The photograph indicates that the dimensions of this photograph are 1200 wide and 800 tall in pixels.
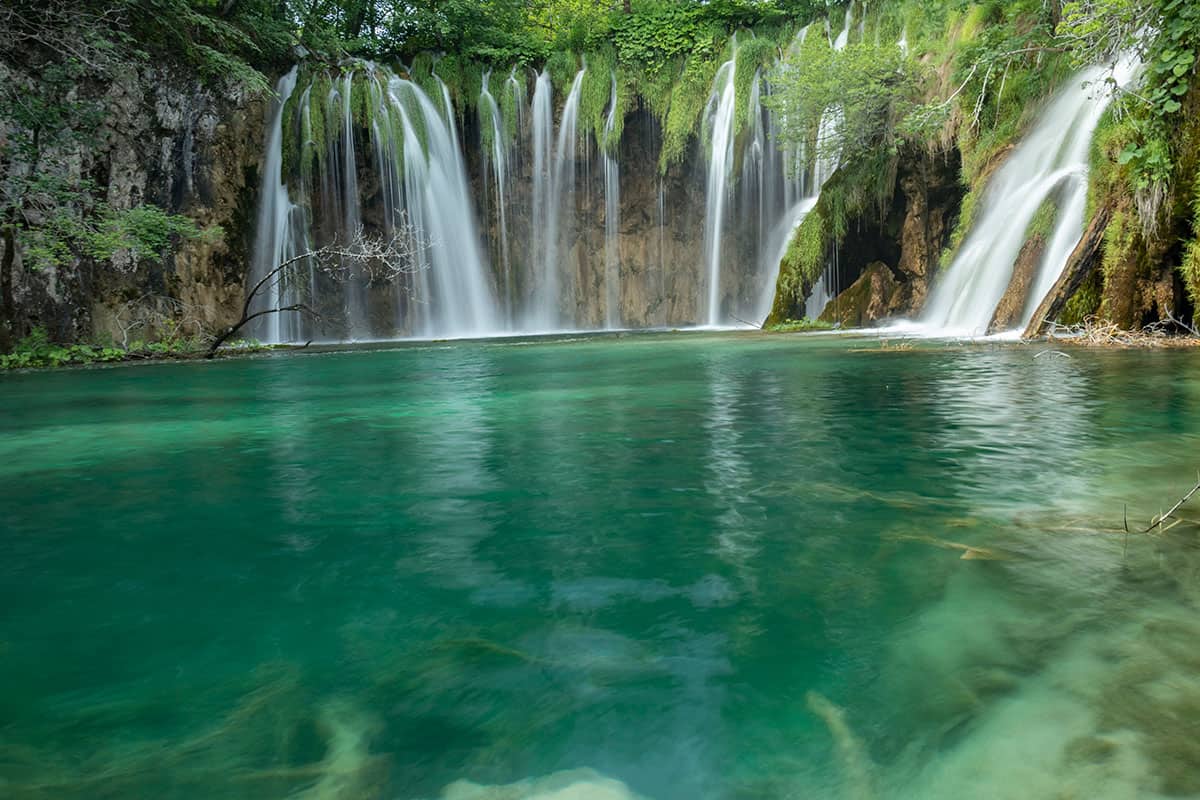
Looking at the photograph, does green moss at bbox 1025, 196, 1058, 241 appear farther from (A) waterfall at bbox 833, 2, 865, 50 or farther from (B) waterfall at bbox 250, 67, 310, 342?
(B) waterfall at bbox 250, 67, 310, 342

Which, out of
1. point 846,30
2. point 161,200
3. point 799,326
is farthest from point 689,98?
point 161,200

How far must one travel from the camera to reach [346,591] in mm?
2529

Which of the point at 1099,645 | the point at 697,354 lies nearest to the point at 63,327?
the point at 697,354

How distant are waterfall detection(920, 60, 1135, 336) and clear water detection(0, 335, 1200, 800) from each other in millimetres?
7914

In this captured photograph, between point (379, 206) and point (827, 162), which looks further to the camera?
point (379, 206)

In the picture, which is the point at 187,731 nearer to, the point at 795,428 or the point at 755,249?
the point at 795,428

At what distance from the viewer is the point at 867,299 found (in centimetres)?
1919

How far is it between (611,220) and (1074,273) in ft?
66.0

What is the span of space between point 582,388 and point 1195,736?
6991 millimetres

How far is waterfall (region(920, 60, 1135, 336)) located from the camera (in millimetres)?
12023

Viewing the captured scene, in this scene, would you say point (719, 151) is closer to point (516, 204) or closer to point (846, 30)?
point (846, 30)

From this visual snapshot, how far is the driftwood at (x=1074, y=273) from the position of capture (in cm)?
1005

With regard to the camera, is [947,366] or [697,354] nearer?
[947,366]

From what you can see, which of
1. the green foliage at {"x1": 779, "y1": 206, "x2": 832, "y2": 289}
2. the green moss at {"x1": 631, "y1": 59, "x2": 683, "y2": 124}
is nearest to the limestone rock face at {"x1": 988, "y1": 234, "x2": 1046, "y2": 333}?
the green foliage at {"x1": 779, "y1": 206, "x2": 832, "y2": 289}
